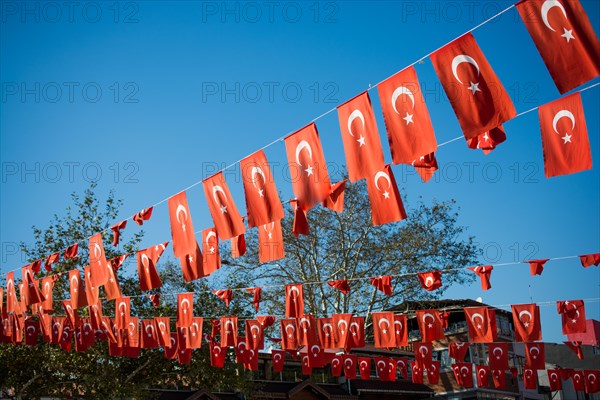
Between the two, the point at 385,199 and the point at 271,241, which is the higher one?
the point at 385,199

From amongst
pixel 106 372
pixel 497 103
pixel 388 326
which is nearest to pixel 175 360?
pixel 106 372

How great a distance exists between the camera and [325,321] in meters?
22.7

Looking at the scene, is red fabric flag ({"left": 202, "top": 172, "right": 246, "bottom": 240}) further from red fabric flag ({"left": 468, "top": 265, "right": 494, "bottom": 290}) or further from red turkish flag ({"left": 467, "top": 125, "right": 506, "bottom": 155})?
red fabric flag ({"left": 468, "top": 265, "right": 494, "bottom": 290})

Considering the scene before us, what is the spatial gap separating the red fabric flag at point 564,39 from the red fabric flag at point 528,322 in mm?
15118

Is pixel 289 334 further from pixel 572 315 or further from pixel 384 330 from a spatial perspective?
pixel 572 315

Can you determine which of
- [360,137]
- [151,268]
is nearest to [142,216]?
[151,268]

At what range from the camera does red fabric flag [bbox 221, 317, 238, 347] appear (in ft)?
71.5

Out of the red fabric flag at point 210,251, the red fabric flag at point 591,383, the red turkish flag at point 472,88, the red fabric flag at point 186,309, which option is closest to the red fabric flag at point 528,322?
the red fabric flag at point 186,309

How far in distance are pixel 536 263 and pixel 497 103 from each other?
11711mm

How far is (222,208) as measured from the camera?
1284 cm

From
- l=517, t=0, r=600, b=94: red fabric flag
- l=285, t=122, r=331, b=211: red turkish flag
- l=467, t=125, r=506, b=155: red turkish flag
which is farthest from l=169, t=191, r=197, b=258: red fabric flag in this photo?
l=517, t=0, r=600, b=94: red fabric flag

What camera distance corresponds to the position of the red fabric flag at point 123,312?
761 inches

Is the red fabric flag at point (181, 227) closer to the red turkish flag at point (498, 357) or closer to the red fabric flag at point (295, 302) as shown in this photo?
the red fabric flag at point (295, 302)

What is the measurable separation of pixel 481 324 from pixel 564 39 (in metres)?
15.7
